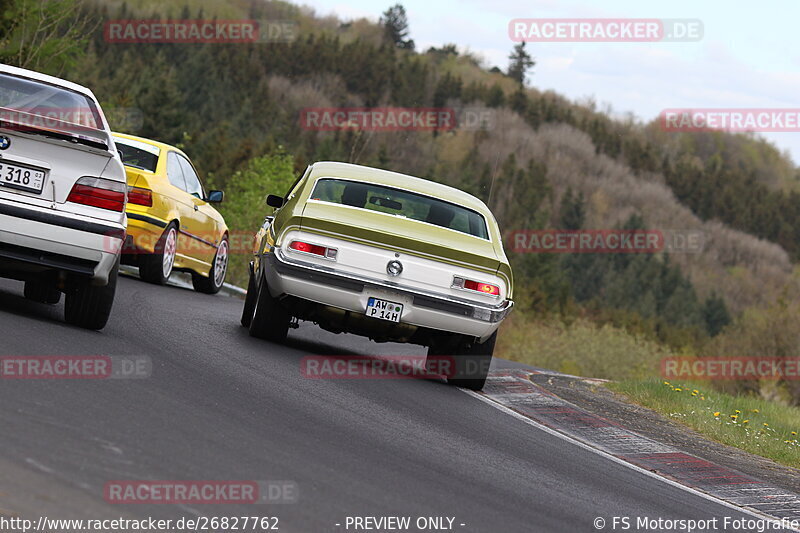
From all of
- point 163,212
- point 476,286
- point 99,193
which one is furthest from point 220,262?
point 99,193

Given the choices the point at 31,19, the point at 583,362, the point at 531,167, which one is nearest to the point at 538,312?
the point at 583,362

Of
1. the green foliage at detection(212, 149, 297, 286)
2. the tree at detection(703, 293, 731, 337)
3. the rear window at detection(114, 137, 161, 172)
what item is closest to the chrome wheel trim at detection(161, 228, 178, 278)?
the rear window at detection(114, 137, 161, 172)

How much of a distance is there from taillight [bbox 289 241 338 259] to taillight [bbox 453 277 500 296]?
41.5 inches

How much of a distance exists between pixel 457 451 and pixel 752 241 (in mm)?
184203

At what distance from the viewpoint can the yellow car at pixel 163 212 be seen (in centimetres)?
1433

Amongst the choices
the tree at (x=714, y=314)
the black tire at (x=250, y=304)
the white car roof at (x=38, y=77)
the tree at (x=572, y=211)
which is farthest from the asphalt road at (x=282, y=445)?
the tree at (x=572, y=211)

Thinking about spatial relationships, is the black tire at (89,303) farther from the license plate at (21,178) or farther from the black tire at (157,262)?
the black tire at (157,262)

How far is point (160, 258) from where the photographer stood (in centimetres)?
1476

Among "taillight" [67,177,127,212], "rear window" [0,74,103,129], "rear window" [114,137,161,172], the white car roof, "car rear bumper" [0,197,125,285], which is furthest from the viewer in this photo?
"rear window" [114,137,161,172]

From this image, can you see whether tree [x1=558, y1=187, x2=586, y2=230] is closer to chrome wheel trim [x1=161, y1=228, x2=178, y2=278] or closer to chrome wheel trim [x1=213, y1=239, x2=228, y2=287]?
chrome wheel trim [x1=213, y1=239, x2=228, y2=287]

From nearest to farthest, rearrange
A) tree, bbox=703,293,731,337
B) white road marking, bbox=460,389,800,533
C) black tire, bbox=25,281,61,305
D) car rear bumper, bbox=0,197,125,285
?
1. white road marking, bbox=460,389,800,533
2. car rear bumper, bbox=0,197,125,285
3. black tire, bbox=25,281,61,305
4. tree, bbox=703,293,731,337

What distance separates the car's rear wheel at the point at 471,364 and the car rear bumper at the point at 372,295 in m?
0.72

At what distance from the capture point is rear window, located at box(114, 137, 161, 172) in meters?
14.6

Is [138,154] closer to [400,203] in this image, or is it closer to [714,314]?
[400,203]
